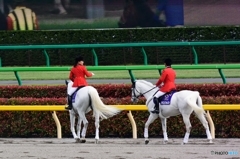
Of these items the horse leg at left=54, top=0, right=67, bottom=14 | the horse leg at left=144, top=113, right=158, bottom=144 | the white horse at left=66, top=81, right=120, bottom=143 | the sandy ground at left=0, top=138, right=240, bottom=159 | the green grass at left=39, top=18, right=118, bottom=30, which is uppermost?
the horse leg at left=54, top=0, right=67, bottom=14

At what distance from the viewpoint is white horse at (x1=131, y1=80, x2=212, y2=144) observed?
1283cm

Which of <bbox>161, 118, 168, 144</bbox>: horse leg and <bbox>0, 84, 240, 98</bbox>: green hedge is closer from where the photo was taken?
<bbox>161, 118, 168, 144</bbox>: horse leg

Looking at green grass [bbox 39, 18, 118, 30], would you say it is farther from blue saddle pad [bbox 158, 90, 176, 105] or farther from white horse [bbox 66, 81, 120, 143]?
blue saddle pad [bbox 158, 90, 176, 105]

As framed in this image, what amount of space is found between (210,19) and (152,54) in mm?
4888

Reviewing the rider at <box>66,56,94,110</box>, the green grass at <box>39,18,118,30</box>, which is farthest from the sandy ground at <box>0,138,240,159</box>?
the green grass at <box>39,18,118,30</box>

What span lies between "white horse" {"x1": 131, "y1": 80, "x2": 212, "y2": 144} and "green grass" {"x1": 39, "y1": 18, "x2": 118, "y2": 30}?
11.0 meters

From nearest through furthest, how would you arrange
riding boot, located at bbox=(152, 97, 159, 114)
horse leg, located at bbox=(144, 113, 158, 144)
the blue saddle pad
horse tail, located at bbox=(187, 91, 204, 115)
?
horse tail, located at bbox=(187, 91, 204, 115) < the blue saddle pad < riding boot, located at bbox=(152, 97, 159, 114) < horse leg, located at bbox=(144, 113, 158, 144)

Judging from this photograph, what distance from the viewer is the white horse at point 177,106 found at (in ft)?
42.1

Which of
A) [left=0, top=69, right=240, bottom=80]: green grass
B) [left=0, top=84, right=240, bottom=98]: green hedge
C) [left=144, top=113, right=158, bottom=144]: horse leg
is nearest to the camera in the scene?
[left=144, top=113, right=158, bottom=144]: horse leg

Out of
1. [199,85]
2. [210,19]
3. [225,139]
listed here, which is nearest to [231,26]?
[210,19]

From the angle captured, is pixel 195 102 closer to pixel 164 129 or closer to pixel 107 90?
pixel 164 129

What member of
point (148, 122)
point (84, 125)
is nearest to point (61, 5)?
point (84, 125)

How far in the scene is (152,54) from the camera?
20.2m

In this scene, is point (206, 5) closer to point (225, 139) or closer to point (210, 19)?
point (210, 19)
